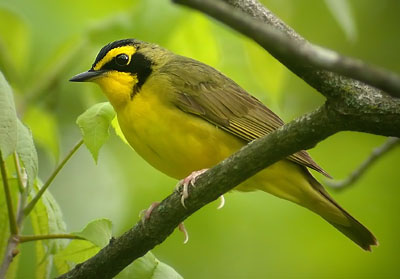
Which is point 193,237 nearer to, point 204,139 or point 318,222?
point 318,222

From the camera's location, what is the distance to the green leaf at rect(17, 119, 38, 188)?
11.3ft

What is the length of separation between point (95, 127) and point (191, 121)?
1183 millimetres

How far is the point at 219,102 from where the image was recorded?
516 cm

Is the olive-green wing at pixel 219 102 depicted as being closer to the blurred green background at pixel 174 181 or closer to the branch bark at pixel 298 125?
the blurred green background at pixel 174 181

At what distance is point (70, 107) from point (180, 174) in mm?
2640

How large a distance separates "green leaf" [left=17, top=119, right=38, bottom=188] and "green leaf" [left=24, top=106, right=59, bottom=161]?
151 cm

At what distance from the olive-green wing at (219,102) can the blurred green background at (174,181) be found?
149mm

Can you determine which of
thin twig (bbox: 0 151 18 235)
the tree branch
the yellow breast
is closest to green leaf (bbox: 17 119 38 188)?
thin twig (bbox: 0 151 18 235)

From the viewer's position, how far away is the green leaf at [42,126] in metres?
5.32

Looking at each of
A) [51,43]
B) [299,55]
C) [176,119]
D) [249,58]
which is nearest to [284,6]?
[249,58]

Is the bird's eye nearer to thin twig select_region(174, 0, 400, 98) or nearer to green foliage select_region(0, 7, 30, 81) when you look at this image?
green foliage select_region(0, 7, 30, 81)

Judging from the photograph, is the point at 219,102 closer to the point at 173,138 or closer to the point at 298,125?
the point at 173,138

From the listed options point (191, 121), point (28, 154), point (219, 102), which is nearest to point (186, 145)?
point (191, 121)

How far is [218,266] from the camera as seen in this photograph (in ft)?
24.4
